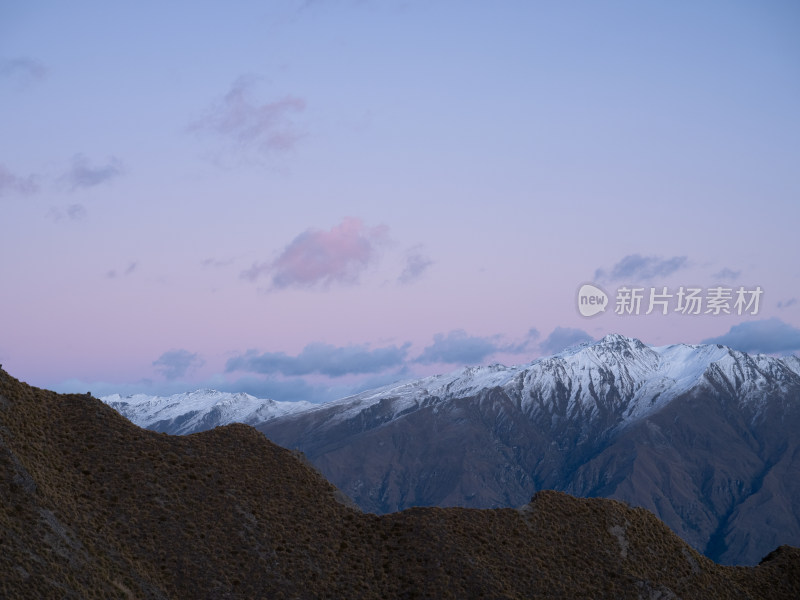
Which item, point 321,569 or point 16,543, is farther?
point 321,569

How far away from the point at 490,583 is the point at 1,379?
133 ft

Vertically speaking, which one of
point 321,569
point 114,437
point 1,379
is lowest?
point 321,569

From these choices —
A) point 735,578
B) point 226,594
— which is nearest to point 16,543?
point 226,594

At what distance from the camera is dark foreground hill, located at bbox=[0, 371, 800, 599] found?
60.7 m

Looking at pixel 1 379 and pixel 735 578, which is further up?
pixel 1 379

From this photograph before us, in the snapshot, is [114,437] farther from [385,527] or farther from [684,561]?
[684,561]

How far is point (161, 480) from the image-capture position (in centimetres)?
6994

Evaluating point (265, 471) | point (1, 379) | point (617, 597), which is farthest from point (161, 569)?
point (617, 597)

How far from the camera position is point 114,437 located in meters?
72.7

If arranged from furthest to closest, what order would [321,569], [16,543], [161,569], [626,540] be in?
[626,540] < [321,569] < [161,569] < [16,543]

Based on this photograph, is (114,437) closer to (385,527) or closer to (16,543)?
(16,543)

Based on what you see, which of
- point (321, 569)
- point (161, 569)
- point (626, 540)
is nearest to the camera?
point (161, 569)

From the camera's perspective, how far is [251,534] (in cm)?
6844

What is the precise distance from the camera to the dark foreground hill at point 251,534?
60.7 metres
